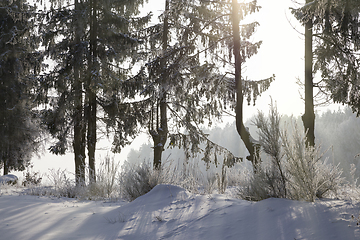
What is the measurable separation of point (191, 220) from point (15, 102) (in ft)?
51.4

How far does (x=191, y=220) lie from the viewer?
3211 mm

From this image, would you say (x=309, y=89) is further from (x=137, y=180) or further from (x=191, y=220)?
(x=191, y=220)

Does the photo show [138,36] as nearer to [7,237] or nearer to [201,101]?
[201,101]

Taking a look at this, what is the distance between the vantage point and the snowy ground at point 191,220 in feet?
8.11

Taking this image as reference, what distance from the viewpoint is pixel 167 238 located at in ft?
9.22

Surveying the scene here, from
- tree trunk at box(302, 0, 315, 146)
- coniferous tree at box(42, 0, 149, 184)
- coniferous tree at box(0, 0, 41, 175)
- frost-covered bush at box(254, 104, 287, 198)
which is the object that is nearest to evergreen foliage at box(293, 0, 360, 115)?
tree trunk at box(302, 0, 315, 146)

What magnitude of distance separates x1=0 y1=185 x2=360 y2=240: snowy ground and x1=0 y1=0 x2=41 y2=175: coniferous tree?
12.5 meters

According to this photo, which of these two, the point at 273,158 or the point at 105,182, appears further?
the point at 105,182

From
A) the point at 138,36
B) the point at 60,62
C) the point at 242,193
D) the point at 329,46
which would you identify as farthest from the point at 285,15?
→ the point at 60,62

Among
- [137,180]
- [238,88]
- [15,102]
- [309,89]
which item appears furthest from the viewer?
[15,102]

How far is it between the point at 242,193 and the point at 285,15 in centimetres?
613

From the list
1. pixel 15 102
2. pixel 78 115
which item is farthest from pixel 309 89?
pixel 15 102

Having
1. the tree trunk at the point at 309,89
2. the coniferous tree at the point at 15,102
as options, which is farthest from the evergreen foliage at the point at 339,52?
the coniferous tree at the point at 15,102

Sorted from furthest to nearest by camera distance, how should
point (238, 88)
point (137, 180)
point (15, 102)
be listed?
point (15, 102) → point (238, 88) → point (137, 180)
